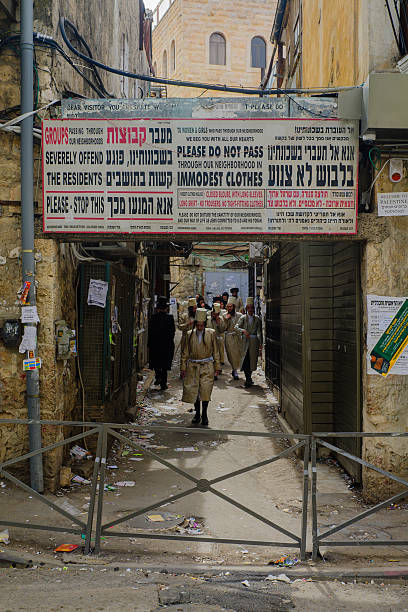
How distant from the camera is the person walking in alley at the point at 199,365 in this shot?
9.53 metres

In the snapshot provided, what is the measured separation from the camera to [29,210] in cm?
598

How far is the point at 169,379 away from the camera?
1490 cm

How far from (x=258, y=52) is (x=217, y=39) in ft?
8.49

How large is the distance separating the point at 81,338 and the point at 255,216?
2699 mm

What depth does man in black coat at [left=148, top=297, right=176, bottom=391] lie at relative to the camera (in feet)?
41.4

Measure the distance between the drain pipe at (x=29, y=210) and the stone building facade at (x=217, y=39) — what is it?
28208 mm

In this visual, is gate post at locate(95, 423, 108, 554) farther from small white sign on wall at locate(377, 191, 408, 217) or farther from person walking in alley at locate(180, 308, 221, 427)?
person walking in alley at locate(180, 308, 221, 427)

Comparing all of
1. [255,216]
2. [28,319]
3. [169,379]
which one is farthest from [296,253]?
[169,379]

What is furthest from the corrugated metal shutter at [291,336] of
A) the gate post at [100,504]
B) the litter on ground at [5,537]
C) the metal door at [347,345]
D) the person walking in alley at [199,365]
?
the litter on ground at [5,537]

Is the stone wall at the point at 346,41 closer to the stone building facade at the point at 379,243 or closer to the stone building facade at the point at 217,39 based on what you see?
the stone building facade at the point at 379,243

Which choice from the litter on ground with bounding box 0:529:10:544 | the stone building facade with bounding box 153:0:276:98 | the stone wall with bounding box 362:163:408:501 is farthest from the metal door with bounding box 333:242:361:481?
the stone building facade with bounding box 153:0:276:98

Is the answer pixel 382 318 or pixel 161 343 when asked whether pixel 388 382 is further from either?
pixel 161 343

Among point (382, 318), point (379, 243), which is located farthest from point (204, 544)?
point (379, 243)

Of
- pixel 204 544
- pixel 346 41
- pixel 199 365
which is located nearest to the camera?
pixel 204 544
